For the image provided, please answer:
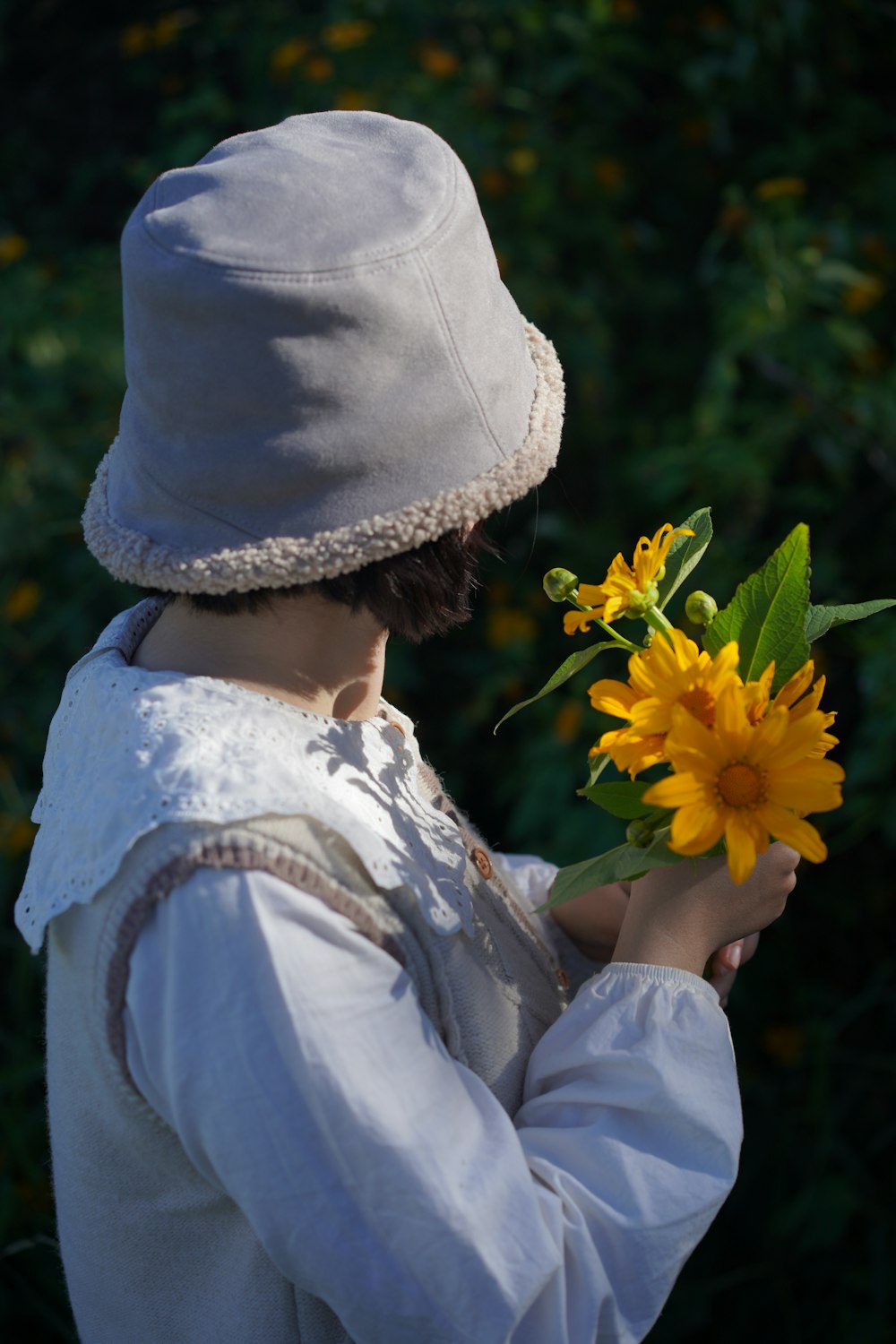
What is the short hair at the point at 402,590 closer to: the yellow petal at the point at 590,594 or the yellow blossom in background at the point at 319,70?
the yellow petal at the point at 590,594

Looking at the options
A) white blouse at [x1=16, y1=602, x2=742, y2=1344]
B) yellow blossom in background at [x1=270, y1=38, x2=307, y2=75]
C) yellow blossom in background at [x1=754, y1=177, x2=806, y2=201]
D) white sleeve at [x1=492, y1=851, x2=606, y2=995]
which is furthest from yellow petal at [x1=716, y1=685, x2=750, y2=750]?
yellow blossom in background at [x1=270, y1=38, x2=307, y2=75]

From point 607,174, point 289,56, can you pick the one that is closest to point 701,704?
point 607,174

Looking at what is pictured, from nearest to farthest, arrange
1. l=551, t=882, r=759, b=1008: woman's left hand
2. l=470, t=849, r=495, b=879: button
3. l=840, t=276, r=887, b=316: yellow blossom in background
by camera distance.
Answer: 1. l=470, t=849, r=495, b=879: button
2. l=551, t=882, r=759, b=1008: woman's left hand
3. l=840, t=276, r=887, b=316: yellow blossom in background

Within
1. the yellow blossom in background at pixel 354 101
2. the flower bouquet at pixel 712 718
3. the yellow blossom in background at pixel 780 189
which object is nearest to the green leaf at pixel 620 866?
the flower bouquet at pixel 712 718

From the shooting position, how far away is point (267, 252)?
2.58ft

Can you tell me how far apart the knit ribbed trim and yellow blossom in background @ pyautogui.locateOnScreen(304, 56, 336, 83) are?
1916mm

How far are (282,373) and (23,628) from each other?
1766 mm

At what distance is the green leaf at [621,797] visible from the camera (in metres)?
0.88

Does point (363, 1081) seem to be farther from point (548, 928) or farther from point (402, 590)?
point (548, 928)

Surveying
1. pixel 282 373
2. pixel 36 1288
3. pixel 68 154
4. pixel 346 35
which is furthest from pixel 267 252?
pixel 68 154

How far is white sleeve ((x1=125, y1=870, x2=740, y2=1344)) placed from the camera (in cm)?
73

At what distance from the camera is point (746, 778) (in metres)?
0.79

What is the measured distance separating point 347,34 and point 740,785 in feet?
7.13

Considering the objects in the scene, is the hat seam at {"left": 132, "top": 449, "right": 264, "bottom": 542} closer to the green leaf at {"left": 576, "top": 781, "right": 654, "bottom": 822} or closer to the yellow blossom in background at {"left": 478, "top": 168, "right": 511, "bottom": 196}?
the green leaf at {"left": 576, "top": 781, "right": 654, "bottom": 822}
